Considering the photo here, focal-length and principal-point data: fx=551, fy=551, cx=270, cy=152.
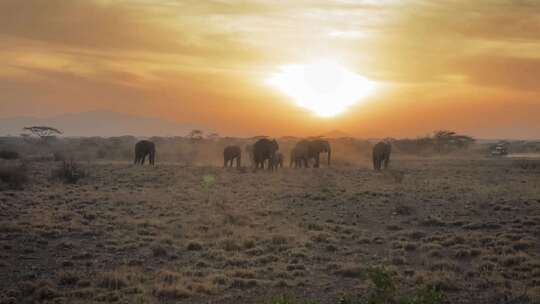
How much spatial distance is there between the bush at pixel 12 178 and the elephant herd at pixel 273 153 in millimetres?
18299

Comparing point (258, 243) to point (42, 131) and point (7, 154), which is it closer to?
point (7, 154)

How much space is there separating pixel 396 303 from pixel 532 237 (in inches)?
→ 325

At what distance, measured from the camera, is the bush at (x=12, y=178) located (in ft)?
89.8

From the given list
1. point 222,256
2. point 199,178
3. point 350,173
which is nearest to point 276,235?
point 222,256

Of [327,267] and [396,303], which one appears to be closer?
[396,303]

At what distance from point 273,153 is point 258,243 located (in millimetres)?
27647

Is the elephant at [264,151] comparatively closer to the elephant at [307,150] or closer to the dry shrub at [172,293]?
the elephant at [307,150]

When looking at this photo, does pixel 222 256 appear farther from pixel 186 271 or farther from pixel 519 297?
pixel 519 297

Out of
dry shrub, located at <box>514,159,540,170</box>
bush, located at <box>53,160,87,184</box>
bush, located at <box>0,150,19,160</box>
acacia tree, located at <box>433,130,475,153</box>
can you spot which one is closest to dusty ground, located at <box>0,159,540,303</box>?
bush, located at <box>53,160,87,184</box>

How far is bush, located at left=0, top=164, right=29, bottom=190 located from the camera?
27.4 meters

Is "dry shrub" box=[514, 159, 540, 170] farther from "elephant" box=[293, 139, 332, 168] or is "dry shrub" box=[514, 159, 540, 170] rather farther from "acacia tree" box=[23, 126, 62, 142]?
"acacia tree" box=[23, 126, 62, 142]

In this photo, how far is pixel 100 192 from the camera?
1061 inches

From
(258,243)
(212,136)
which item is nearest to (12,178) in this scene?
(258,243)

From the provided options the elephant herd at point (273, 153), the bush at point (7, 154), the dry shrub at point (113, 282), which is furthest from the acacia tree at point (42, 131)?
the dry shrub at point (113, 282)
